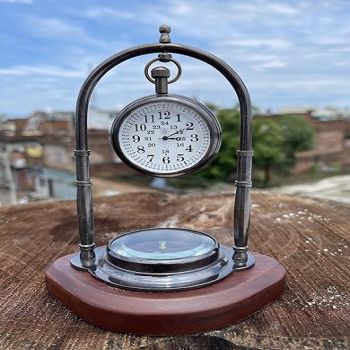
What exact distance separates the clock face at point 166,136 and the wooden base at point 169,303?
0.38m

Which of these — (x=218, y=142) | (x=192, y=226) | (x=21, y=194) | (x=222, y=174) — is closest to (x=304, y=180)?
(x=222, y=174)

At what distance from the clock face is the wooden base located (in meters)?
0.38

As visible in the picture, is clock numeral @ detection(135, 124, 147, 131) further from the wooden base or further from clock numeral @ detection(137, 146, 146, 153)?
the wooden base

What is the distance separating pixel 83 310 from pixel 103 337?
0.40 feet

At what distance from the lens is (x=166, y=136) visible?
1403mm

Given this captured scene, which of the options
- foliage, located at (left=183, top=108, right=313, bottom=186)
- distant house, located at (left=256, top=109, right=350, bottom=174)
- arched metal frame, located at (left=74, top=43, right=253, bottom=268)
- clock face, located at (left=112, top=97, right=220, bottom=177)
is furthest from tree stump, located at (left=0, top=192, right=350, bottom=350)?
distant house, located at (left=256, top=109, right=350, bottom=174)

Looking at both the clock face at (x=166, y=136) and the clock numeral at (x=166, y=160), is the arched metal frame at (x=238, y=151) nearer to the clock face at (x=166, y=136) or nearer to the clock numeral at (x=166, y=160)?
the clock face at (x=166, y=136)

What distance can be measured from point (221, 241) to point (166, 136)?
84cm

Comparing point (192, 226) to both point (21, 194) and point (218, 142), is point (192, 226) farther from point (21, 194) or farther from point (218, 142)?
point (21, 194)

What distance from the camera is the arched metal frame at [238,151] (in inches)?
52.7

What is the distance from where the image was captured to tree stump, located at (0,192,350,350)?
3.90 feet

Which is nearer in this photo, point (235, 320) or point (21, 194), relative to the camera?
point (235, 320)

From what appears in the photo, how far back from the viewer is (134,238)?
1.55m

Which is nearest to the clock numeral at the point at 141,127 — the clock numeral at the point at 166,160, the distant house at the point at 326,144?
the clock numeral at the point at 166,160
